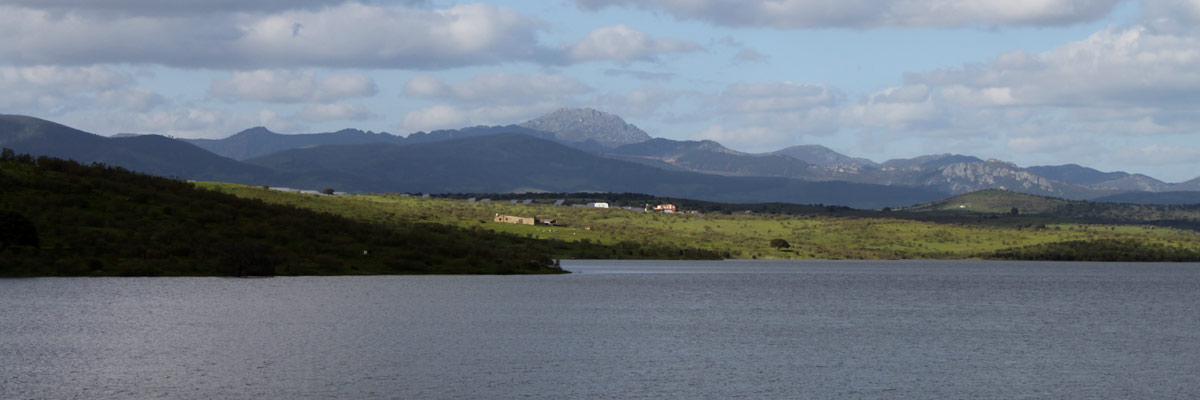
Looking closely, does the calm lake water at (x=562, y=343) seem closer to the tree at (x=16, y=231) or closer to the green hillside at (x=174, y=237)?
the green hillside at (x=174, y=237)

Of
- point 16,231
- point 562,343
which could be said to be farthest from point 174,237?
point 562,343

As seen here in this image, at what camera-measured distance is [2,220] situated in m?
92.8

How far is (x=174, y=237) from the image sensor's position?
108 meters

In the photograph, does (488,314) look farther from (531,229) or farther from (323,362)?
(531,229)

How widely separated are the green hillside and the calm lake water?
249 inches

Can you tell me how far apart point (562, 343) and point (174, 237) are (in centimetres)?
6291

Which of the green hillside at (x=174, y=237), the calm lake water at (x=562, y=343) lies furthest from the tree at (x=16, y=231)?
the calm lake water at (x=562, y=343)

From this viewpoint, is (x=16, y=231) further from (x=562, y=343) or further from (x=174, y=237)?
(x=562, y=343)

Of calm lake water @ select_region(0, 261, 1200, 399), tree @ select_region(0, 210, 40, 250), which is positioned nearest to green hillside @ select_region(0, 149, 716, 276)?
tree @ select_region(0, 210, 40, 250)

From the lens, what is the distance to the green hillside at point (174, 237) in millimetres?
97250

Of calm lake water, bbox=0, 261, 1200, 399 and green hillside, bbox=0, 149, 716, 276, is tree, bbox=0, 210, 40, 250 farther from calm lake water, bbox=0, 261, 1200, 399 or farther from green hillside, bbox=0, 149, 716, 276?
calm lake water, bbox=0, 261, 1200, 399

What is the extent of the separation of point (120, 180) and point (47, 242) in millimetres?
28734

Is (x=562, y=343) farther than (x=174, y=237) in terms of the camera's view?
No

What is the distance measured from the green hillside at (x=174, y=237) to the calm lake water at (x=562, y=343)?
6.33m
